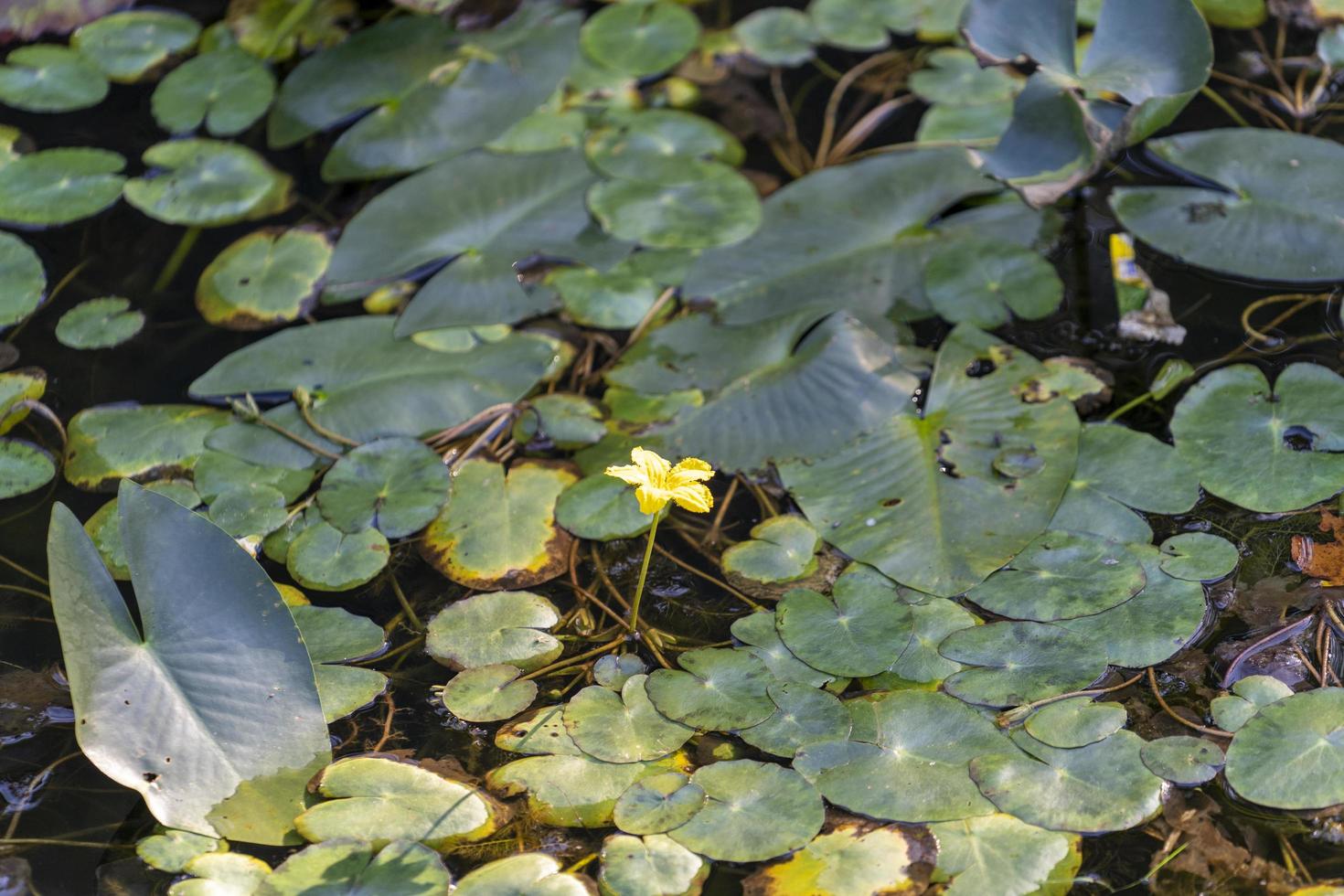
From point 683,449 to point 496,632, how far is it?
1.69 ft

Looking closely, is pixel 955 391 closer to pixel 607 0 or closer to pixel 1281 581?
pixel 1281 581

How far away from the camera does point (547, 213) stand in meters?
2.71

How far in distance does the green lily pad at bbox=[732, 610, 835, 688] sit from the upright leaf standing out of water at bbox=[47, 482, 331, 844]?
2.29ft

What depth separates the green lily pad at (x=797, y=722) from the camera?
179cm

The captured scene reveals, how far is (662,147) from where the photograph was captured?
9.42 ft

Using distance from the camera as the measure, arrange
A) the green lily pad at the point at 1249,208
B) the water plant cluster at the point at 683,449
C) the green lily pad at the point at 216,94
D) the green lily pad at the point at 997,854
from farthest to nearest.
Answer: the green lily pad at the point at 216,94
the green lily pad at the point at 1249,208
the water plant cluster at the point at 683,449
the green lily pad at the point at 997,854

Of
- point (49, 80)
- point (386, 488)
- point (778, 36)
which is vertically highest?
point (49, 80)

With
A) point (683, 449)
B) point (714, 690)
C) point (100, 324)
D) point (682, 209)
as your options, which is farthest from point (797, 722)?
point (100, 324)

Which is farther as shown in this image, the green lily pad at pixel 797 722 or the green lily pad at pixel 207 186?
the green lily pad at pixel 207 186

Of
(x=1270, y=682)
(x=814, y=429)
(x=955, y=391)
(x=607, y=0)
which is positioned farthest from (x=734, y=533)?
(x=607, y=0)

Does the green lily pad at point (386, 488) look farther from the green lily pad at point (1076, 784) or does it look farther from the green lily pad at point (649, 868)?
the green lily pad at point (1076, 784)

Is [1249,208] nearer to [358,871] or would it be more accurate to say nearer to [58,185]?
[358,871]

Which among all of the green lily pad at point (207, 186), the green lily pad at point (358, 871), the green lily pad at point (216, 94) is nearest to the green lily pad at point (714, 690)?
the green lily pad at point (358, 871)

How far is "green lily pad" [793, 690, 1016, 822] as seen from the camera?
171cm
